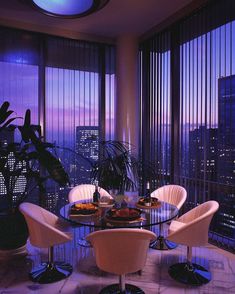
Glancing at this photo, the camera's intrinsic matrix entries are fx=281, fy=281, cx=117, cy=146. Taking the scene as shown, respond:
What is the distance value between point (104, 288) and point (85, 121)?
2.79m

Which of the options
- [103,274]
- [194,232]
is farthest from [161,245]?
[194,232]

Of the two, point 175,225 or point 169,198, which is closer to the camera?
point 175,225

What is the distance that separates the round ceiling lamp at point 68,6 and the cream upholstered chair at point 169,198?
2.45 metres

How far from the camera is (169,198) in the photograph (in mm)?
3707

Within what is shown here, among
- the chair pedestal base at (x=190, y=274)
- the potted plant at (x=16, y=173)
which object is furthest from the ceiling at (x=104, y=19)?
the chair pedestal base at (x=190, y=274)

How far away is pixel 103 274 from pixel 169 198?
1.33 metres

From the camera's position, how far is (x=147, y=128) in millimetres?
4832

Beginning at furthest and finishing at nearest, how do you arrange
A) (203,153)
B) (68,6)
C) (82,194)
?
1. (82,194)
2. (203,153)
3. (68,6)

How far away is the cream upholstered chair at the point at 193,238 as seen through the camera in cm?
257

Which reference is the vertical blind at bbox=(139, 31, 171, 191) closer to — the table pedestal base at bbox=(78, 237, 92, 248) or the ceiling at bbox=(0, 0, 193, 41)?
the ceiling at bbox=(0, 0, 193, 41)

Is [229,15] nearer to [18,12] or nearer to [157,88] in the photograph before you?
[157,88]

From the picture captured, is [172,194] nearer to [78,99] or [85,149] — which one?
[85,149]

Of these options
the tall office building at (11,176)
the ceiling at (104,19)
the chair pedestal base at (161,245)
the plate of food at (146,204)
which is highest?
the ceiling at (104,19)

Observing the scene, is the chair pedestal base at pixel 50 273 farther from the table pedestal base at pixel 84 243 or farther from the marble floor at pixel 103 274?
the table pedestal base at pixel 84 243
